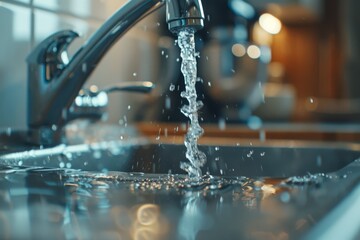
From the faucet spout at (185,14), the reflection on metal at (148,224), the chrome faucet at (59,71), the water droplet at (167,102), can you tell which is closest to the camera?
the reflection on metal at (148,224)

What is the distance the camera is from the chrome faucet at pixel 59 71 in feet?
2.00

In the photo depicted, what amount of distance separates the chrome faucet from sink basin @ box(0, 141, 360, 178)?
0.12ft

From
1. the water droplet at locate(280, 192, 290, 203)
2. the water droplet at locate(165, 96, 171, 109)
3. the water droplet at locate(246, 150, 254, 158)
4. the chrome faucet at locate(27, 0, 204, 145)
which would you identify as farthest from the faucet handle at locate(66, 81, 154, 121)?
the water droplet at locate(165, 96, 171, 109)

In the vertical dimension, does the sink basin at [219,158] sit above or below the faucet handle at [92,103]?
below

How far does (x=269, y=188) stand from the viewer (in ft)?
1.22

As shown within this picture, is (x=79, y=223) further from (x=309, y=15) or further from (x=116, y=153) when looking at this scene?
(x=309, y=15)

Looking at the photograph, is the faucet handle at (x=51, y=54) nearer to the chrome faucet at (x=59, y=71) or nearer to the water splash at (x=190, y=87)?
the chrome faucet at (x=59, y=71)

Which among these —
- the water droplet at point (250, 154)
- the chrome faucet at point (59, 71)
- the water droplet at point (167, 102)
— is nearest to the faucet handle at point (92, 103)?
the chrome faucet at point (59, 71)

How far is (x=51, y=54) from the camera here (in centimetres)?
64

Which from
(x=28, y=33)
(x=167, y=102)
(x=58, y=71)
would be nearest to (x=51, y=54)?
(x=58, y=71)

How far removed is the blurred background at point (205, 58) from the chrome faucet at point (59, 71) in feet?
0.28

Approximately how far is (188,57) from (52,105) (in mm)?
200

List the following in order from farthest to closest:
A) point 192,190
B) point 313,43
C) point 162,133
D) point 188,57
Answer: point 313,43 → point 162,133 → point 188,57 → point 192,190

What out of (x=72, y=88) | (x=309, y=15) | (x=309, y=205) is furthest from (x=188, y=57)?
(x=309, y=15)
